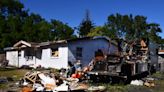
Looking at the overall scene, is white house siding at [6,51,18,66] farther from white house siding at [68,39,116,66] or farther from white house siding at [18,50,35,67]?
white house siding at [68,39,116,66]

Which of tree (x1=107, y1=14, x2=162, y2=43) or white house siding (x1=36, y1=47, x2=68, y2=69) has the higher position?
tree (x1=107, y1=14, x2=162, y2=43)

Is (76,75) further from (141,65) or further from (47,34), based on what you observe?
(47,34)

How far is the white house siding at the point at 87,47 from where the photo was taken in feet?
109

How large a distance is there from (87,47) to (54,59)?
3.69m

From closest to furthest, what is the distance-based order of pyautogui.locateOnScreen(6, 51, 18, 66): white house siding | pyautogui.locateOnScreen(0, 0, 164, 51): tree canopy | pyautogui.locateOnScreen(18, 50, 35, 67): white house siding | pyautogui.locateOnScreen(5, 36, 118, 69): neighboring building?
pyautogui.locateOnScreen(5, 36, 118, 69): neighboring building, pyautogui.locateOnScreen(18, 50, 35, 67): white house siding, pyautogui.locateOnScreen(6, 51, 18, 66): white house siding, pyautogui.locateOnScreen(0, 0, 164, 51): tree canopy

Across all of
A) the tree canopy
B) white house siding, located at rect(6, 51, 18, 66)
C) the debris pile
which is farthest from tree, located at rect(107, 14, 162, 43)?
the debris pile

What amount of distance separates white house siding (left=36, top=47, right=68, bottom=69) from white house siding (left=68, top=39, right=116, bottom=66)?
554 millimetres

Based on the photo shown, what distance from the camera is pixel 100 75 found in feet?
73.9

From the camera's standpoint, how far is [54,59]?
34.3 metres

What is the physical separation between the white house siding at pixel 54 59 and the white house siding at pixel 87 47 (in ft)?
1.82

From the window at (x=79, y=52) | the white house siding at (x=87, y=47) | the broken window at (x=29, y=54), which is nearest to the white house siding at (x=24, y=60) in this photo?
the broken window at (x=29, y=54)

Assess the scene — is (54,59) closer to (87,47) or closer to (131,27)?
(87,47)

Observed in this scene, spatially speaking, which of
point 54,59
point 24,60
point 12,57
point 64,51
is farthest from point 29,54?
point 64,51

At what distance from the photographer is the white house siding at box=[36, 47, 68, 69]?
108 feet
